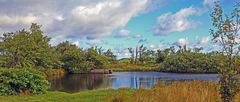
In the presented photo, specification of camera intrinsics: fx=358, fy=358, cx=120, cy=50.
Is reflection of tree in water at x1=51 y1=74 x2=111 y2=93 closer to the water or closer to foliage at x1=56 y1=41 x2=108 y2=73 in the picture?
the water

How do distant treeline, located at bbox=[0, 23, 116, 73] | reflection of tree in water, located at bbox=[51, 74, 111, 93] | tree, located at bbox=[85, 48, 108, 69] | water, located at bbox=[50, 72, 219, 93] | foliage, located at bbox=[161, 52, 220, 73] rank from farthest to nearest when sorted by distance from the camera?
tree, located at bbox=[85, 48, 108, 69] → foliage, located at bbox=[161, 52, 220, 73] → distant treeline, located at bbox=[0, 23, 116, 73] → water, located at bbox=[50, 72, 219, 93] → reflection of tree in water, located at bbox=[51, 74, 111, 93]

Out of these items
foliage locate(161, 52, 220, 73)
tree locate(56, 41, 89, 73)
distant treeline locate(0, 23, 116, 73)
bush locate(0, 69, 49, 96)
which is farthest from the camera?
tree locate(56, 41, 89, 73)

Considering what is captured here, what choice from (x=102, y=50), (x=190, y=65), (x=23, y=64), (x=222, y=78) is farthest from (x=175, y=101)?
(x=102, y=50)

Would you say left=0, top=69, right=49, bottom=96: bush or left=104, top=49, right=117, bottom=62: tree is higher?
left=104, top=49, right=117, bottom=62: tree

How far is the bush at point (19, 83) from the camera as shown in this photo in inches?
744

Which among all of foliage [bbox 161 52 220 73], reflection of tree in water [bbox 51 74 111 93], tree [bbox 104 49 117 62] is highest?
tree [bbox 104 49 117 62]

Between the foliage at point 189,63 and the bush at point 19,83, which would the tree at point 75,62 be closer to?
the foliage at point 189,63

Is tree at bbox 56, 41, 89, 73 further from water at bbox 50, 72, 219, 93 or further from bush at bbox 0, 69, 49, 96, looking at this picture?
bush at bbox 0, 69, 49, 96

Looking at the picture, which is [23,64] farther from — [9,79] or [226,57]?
[226,57]

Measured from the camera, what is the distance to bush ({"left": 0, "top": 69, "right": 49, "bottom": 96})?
1889cm

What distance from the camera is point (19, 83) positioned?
1908cm

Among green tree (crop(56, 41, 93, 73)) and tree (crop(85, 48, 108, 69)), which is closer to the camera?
green tree (crop(56, 41, 93, 73))

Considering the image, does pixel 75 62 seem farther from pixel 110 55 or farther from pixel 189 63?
pixel 110 55

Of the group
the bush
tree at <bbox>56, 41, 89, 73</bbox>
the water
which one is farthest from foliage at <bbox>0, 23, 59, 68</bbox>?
tree at <bbox>56, 41, 89, 73</bbox>
